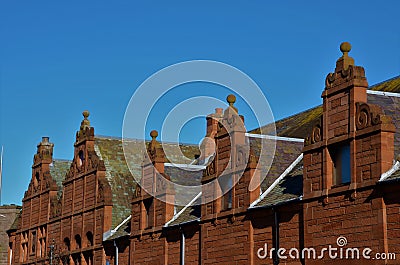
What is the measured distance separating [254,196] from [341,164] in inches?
280

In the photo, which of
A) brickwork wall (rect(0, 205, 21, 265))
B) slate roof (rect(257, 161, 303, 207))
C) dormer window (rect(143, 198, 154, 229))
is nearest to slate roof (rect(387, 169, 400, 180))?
slate roof (rect(257, 161, 303, 207))

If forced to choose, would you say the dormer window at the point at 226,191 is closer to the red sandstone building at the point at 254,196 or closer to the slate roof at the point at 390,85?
the red sandstone building at the point at 254,196

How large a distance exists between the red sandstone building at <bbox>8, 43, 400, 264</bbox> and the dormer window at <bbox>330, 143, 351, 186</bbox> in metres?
0.05

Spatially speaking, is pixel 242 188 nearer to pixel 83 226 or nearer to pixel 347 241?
pixel 347 241

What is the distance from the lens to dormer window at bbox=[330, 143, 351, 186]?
36869 mm

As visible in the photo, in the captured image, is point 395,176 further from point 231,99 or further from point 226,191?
point 231,99

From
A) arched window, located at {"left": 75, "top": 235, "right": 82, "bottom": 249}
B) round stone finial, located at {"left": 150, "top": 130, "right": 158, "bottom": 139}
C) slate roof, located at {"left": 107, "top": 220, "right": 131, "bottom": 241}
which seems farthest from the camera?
arched window, located at {"left": 75, "top": 235, "right": 82, "bottom": 249}

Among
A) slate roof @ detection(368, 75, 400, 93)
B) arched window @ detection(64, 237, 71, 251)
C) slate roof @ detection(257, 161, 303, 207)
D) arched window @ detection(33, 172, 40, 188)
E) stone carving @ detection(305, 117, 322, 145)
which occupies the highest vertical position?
slate roof @ detection(368, 75, 400, 93)

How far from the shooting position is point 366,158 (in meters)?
35.5

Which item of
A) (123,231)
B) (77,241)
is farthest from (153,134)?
(77,241)

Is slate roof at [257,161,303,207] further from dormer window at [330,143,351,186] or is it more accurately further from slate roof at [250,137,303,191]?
dormer window at [330,143,351,186]

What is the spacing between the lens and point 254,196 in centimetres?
4334

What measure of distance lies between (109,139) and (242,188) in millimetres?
27423

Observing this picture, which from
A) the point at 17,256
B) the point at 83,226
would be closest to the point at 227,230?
the point at 83,226
